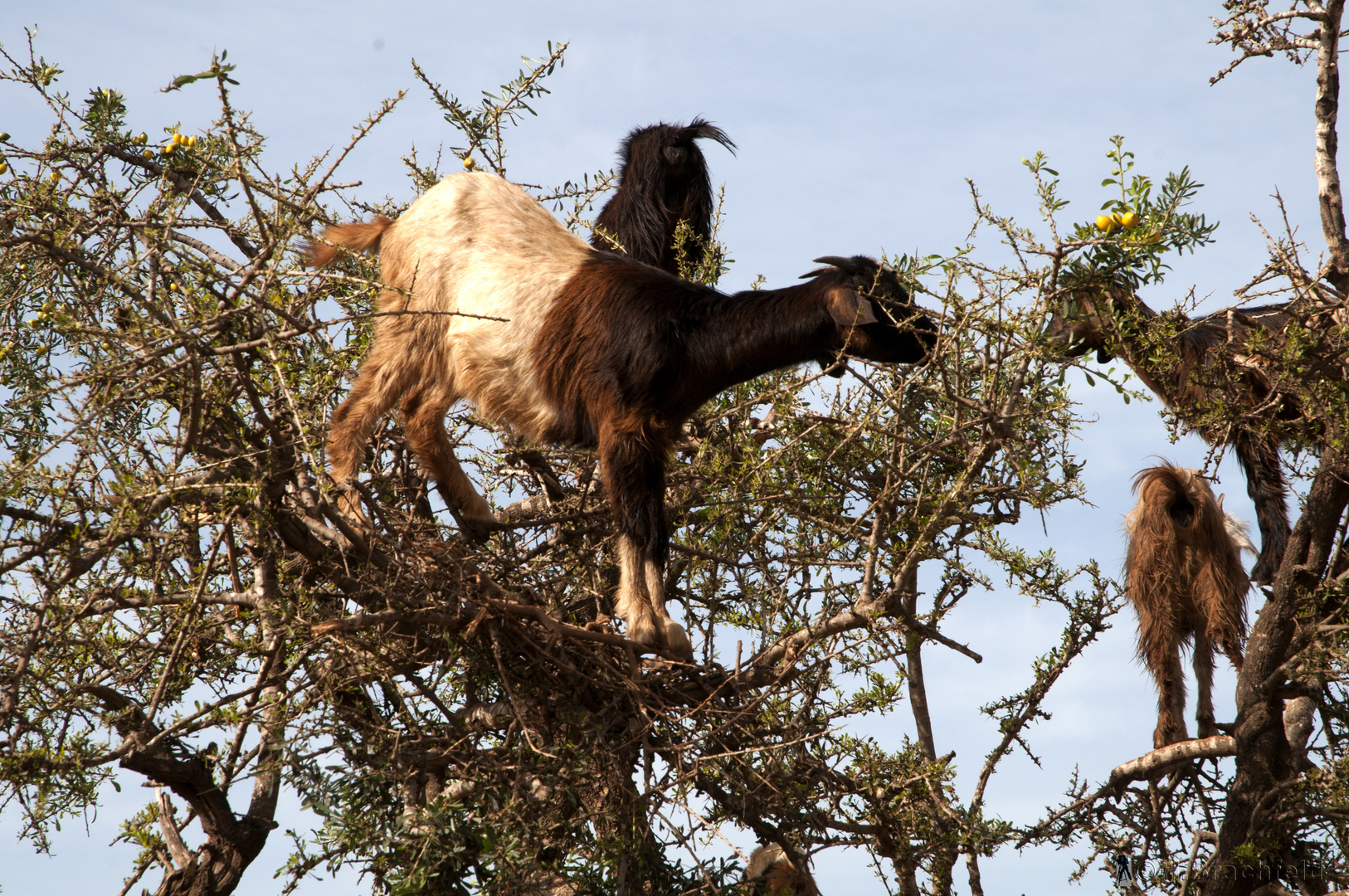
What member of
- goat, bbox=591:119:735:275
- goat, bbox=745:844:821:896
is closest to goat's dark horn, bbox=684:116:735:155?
goat, bbox=591:119:735:275

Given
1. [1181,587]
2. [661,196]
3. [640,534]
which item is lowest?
A: [640,534]

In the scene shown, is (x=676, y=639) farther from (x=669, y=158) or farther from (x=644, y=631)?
(x=669, y=158)

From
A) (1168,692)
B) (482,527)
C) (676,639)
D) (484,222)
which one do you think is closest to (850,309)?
(676,639)

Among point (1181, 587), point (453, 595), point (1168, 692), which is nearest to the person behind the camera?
point (453, 595)

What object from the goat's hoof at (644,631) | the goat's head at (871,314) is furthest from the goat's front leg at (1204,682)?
the goat's hoof at (644,631)

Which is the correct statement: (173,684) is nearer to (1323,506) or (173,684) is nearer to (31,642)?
(31,642)

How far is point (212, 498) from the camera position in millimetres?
3354

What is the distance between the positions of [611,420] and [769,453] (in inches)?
23.8

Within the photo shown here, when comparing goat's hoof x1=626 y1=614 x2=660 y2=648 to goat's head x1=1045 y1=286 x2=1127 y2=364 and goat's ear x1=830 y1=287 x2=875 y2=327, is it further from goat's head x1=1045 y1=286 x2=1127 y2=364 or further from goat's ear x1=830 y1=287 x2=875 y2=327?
goat's head x1=1045 y1=286 x2=1127 y2=364

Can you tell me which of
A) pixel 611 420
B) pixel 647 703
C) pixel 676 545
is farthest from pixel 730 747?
pixel 611 420

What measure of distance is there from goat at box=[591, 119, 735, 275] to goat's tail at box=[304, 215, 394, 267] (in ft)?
4.01

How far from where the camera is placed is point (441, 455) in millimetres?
4887

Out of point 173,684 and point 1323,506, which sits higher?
Result: point 1323,506

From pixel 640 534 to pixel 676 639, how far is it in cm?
39
